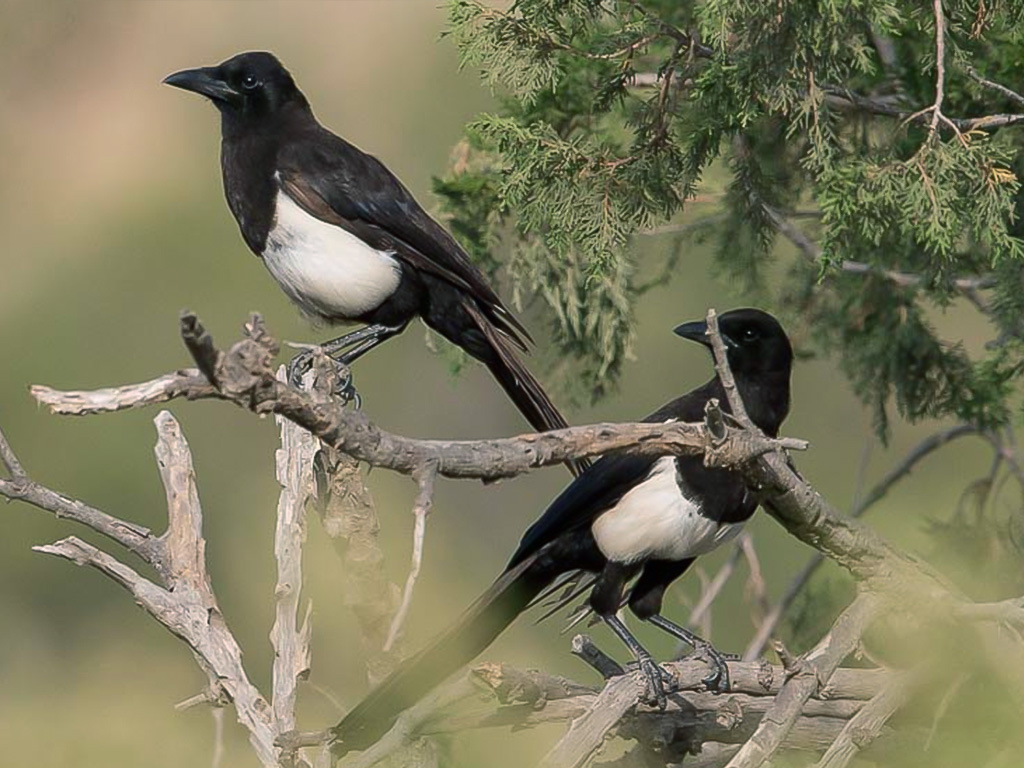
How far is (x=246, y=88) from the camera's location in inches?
161

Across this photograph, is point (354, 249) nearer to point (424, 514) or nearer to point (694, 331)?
point (694, 331)

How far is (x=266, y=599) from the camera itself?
4.37 metres

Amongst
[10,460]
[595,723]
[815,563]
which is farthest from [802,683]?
[815,563]

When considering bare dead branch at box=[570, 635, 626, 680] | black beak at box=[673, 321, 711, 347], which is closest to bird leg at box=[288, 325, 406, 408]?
black beak at box=[673, 321, 711, 347]

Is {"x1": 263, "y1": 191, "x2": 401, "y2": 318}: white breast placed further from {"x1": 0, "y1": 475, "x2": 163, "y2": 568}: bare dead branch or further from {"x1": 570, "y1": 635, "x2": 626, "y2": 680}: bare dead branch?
{"x1": 570, "y1": 635, "x2": 626, "y2": 680}: bare dead branch

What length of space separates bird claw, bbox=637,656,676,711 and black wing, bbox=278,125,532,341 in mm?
984

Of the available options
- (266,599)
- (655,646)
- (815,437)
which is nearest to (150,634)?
(655,646)

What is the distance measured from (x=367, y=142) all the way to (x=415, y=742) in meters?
10.1

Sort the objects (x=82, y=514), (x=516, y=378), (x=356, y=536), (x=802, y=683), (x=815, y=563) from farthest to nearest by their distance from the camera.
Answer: (x=815, y=563) → (x=516, y=378) → (x=356, y=536) → (x=82, y=514) → (x=802, y=683)

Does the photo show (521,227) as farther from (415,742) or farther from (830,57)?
(415,742)

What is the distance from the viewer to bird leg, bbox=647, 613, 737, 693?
3.10 m

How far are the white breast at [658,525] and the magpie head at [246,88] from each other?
1.32m

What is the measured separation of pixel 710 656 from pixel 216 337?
7963 mm

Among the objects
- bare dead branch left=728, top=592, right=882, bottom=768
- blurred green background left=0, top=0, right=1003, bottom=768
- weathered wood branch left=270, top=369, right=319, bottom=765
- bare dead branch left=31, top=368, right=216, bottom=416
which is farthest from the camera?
blurred green background left=0, top=0, right=1003, bottom=768
